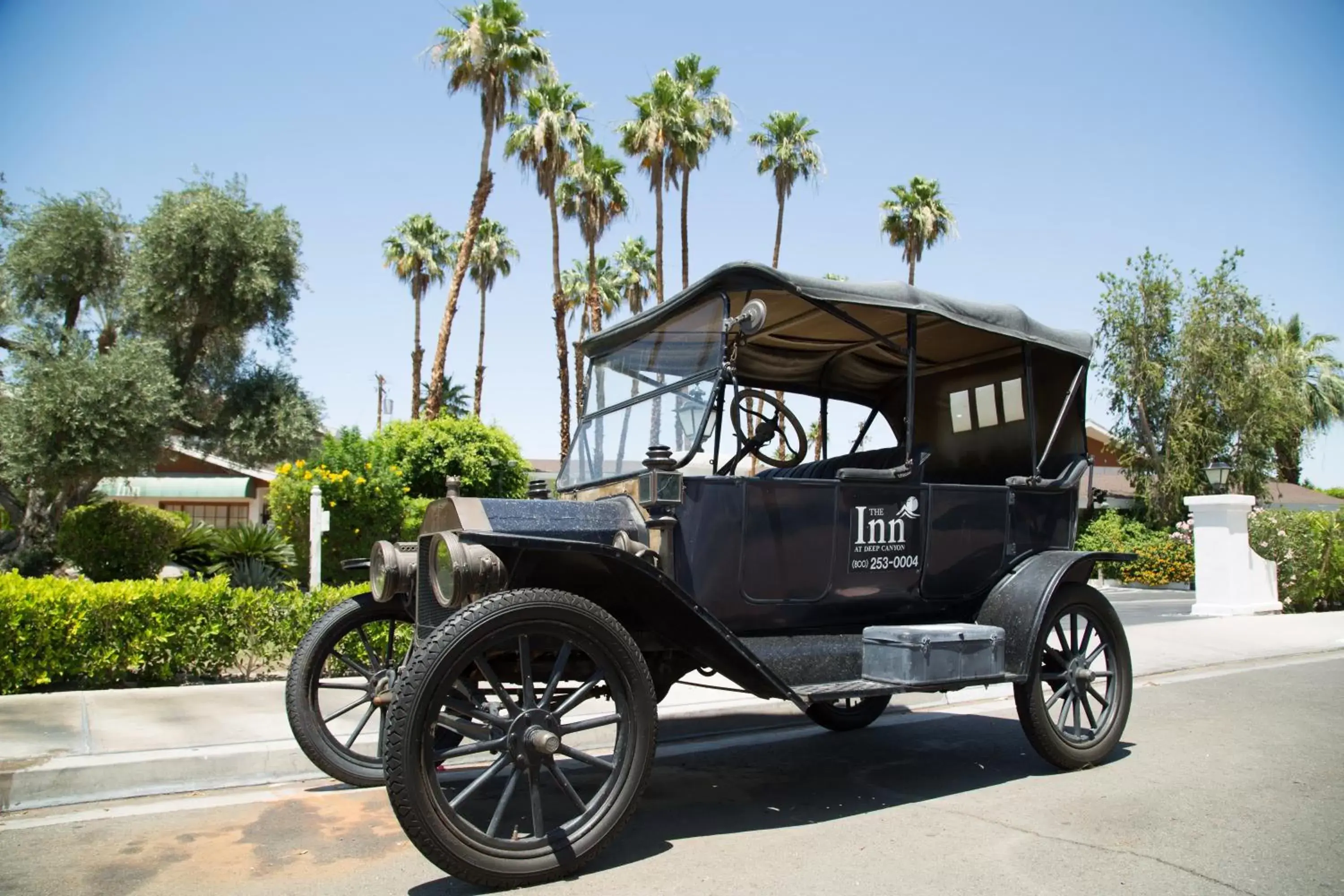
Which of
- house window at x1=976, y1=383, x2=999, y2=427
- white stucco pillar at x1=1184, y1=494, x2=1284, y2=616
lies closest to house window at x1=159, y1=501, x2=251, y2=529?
white stucco pillar at x1=1184, y1=494, x2=1284, y2=616

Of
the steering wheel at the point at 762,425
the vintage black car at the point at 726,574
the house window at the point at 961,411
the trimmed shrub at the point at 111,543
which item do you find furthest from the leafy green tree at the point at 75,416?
the house window at the point at 961,411

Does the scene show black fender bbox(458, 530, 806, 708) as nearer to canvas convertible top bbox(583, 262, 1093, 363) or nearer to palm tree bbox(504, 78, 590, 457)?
canvas convertible top bbox(583, 262, 1093, 363)

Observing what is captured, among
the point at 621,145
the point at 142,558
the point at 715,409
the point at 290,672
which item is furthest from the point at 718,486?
the point at 621,145

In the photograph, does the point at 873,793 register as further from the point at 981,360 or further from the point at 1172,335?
the point at 1172,335

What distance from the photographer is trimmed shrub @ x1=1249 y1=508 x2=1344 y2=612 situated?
15812 millimetres

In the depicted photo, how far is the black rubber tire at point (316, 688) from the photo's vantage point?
15.2ft

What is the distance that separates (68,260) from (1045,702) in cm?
1668

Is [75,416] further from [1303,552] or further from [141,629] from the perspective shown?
[1303,552]

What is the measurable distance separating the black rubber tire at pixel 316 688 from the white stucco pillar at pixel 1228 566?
1355 centimetres

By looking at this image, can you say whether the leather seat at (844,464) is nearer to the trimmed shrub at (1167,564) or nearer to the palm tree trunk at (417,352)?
the trimmed shrub at (1167,564)

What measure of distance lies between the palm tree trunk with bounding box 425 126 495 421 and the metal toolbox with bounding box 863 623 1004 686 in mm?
19989

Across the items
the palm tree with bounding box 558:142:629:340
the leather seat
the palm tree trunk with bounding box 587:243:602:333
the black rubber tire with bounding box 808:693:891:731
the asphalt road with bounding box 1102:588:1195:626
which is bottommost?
the asphalt road with bounding box 1102:588:1195:626

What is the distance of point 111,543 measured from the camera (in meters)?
14.3

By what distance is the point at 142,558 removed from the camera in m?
14.4
